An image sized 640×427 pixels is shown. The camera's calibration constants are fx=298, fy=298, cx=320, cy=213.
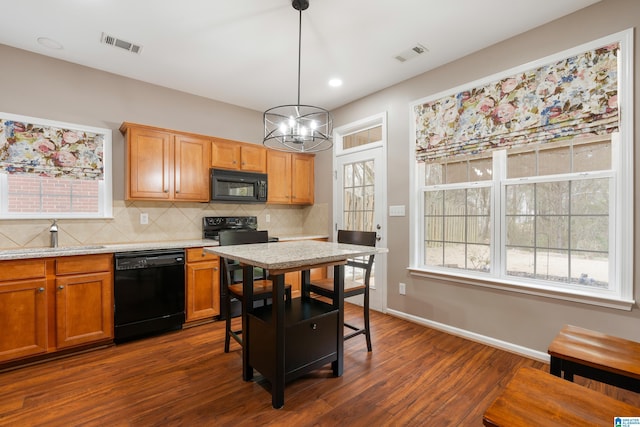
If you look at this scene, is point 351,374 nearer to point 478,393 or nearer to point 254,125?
point 478,393

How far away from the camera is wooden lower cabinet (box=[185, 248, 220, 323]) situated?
3.19 metres

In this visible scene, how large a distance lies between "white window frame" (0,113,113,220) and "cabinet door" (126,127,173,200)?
0.28 meters

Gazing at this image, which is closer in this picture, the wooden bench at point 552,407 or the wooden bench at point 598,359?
the wooden bench at point 552,407

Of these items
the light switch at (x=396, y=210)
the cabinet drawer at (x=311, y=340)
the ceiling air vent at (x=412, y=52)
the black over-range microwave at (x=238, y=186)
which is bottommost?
the cabinet drawer at (x=311, y=340)

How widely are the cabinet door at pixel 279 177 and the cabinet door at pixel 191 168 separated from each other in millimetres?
891

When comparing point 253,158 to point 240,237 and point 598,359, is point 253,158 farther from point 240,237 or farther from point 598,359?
point 598,359

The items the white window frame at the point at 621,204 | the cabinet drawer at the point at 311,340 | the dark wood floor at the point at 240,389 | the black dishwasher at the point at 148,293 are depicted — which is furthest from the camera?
the black dishwasher at the point at 148,293

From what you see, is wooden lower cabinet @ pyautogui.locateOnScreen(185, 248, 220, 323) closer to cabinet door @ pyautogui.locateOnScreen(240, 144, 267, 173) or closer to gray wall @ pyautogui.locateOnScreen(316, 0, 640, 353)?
cabinet door @ pyautogui.locateOnScreen(240, 144, 267, 173)

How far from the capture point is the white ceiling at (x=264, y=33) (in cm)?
228

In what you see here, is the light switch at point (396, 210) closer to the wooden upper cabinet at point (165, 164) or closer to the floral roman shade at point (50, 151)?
the wooden upper cabinet at point (165, 164)

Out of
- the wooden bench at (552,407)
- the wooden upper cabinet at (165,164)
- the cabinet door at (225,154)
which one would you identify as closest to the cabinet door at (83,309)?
the wooden upper cabinet at (165,164)

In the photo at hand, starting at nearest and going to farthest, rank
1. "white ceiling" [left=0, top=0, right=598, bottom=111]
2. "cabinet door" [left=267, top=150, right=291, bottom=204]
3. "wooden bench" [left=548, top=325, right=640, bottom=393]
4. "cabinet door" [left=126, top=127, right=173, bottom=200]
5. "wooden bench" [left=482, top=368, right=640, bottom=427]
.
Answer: "wooden bench" [left=482, top=368, right=640, bottom=427] → "wooden bench" [left=548, top=325, right=640, bottom=393] → "white ceiling" [left=0, top=0, right=598, bottom=111] → "cabinet door" [left=126, top=127, right=173, bottom=200] → "cabinet door" [left=267, top=150, right=291, bottom=204]

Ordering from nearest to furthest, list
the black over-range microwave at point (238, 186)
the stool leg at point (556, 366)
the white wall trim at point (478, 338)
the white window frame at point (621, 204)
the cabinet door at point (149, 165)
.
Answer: the stool leg at point (556, 366) → the white window frame at point (621, 204) → the white wall trim at point (478, 338) → the cabinet door at point (149, 165) → the black over-range microwave at point (238, 186)

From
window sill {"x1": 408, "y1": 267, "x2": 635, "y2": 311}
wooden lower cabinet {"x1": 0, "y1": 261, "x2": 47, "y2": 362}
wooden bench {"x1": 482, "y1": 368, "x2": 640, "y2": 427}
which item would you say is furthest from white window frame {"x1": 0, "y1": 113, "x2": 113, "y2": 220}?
wooden bench {"x1": 482, "y1": 368, "x2": 640, "y2": 427}
